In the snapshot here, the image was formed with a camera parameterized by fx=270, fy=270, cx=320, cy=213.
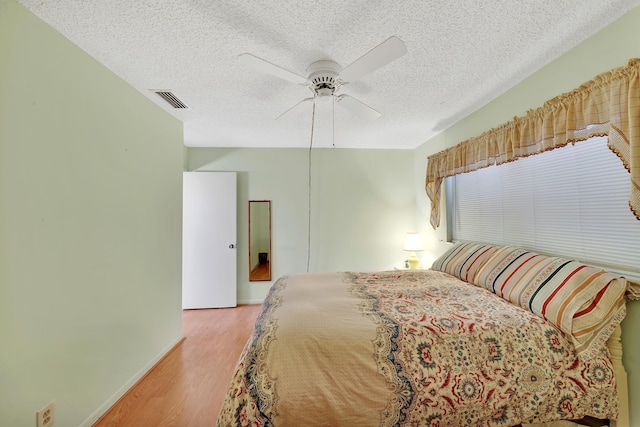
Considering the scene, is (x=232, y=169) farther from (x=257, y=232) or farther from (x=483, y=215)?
(x=483, y=215)

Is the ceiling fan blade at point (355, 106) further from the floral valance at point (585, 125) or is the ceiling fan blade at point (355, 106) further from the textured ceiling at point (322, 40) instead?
the floral valance at point (585, 125)

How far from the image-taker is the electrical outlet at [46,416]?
136cm

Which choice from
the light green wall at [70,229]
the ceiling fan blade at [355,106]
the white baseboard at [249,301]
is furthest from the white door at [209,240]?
the ceiling fan blade at [355,106]

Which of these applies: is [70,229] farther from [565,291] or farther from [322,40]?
[565,291]

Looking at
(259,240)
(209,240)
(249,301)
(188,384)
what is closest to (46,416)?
(188,384)

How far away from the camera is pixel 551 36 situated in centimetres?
159

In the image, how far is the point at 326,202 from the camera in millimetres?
4105

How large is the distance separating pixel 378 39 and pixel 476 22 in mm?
523

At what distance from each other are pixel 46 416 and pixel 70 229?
3.18ft

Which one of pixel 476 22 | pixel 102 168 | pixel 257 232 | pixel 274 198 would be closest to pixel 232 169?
pixel 274 198

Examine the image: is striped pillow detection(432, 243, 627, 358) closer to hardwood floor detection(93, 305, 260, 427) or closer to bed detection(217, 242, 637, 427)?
bed detection(217, 242, 637, 427)

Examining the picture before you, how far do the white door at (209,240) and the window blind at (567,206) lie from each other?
3.14m

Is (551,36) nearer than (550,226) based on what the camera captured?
Yes

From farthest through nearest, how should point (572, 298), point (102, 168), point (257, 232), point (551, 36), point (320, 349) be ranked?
point (257, 232) < point (102, 168) < point (551, 36) < point (572, 298) < point (320, 349)
